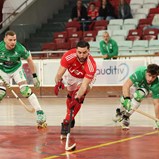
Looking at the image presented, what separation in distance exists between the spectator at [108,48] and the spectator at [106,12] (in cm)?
371

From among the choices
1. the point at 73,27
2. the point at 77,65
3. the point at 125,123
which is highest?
the point at 73,27

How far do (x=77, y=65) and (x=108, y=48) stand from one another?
7.41 m

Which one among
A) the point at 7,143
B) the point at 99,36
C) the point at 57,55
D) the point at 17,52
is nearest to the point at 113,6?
the point at 99,36

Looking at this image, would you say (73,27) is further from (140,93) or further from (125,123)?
(140,93)

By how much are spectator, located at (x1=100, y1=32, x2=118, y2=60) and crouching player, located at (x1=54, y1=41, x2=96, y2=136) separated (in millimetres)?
6986

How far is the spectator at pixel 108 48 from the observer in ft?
53.8

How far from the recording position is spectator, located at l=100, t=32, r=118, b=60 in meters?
16.4

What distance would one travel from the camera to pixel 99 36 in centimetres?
1936

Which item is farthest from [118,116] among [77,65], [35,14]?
[35,14]

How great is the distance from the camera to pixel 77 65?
30.0 feet

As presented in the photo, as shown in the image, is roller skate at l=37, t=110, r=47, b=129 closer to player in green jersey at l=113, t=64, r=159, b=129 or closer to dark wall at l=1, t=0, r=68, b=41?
player in green jersey at l=113, t=64, r=159, b=129

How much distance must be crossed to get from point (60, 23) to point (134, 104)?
41.6 ft

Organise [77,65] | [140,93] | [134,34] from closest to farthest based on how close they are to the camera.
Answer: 1. [77,65]
2. [140,93]
3. [134,34]

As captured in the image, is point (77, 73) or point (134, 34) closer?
point (77, 73)
